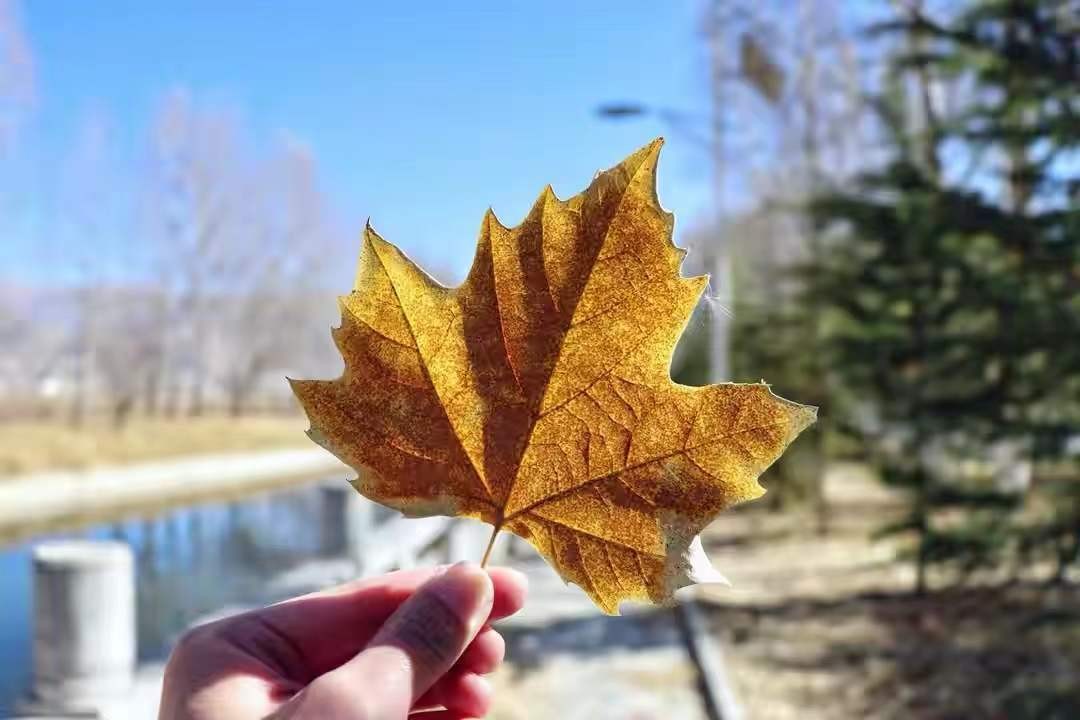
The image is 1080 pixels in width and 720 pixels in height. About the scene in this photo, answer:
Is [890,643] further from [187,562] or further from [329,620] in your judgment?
[187,562]

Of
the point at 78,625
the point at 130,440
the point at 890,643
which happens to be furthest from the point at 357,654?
the point at 130,440

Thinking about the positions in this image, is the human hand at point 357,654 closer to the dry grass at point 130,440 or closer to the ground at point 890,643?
the ground at point 890,643

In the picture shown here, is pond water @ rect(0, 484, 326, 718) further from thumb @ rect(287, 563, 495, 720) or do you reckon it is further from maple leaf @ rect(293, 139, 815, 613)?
maple leaf @ rect(293, 139, 815, 613)

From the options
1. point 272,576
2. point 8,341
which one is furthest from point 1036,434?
point 8,341

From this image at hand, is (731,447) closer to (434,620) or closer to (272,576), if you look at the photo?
(434,620)

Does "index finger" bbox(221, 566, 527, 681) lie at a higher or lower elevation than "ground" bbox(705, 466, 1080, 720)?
higher

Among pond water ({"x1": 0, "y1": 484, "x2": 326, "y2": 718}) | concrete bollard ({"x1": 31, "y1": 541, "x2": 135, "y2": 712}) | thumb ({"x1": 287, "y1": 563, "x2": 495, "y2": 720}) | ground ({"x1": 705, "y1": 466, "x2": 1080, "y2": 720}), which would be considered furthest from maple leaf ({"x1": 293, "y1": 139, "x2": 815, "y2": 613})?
ground ({"x1": 705, "y1": 466, "x2": 1080, "y2": 720})
